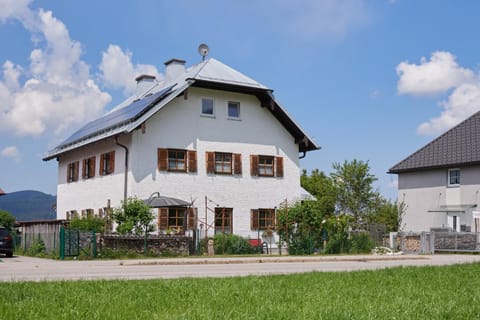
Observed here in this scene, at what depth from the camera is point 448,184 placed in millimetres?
46438

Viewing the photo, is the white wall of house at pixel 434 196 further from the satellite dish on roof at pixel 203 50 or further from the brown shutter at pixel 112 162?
the brown shutter at pixel 112 162

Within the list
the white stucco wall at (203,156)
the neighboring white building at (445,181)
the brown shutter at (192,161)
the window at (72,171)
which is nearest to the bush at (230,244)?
the white stucco wall at (203,156)

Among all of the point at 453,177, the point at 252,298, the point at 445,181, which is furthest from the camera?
the point at 445,181

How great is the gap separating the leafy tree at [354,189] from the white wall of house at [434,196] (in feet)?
9.05

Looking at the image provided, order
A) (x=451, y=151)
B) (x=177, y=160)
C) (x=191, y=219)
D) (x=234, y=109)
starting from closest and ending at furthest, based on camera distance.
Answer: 1. (x=191, y=219)
2. (x=177, y=160)
3. (x=234, y=109)
4. (x=451, y=151)

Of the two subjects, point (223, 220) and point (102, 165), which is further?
point (102, 165)

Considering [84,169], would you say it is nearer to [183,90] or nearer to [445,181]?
[183,90]

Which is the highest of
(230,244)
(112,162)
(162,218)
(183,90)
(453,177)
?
(183,90)

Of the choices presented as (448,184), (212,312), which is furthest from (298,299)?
(448,184)

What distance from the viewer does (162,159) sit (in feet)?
117

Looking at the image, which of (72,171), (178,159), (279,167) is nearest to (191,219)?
(178,159)

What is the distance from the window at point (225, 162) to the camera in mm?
37375

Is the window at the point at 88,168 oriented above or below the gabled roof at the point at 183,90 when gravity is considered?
below

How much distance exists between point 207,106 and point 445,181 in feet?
58.9
